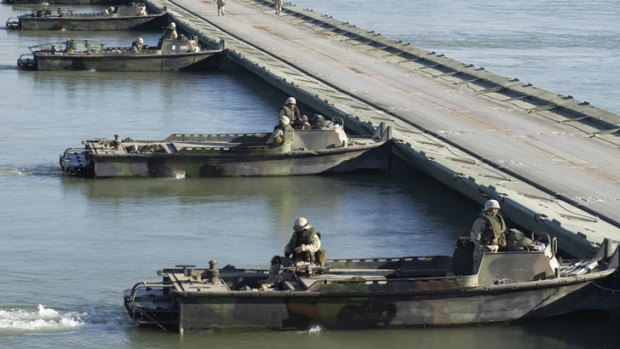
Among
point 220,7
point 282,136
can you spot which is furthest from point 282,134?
point 220,7

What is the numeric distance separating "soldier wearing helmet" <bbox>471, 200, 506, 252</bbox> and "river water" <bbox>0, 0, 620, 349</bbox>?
→ 1.46 m

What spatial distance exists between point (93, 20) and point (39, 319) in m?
56.8

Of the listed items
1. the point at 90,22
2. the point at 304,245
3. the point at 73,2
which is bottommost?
the point at 73,2

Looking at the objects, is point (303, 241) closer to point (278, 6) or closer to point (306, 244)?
point (306, 244)

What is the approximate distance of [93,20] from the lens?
82500mm

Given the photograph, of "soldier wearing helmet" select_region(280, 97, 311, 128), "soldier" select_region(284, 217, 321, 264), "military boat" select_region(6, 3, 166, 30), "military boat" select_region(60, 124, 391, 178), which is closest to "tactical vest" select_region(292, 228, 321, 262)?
"soldier" select_region(284, 217, 321, 264)

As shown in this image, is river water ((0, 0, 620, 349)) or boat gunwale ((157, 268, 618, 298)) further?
river water ((0, 0, 620, 349))

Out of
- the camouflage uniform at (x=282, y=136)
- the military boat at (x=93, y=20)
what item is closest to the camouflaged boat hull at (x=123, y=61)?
the military boat at (x=93, y=20)

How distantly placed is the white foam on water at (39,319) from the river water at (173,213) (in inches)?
1.4

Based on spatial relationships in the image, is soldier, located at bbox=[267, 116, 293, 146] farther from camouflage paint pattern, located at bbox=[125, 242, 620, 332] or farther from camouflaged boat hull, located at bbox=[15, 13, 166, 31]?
camouflaged boat hull, located at bbox=[15, 13, 166, 31]

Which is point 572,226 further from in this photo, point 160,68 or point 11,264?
point 160,68

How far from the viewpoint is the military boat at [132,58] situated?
64125 mm

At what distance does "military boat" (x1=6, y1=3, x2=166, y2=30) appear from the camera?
3236 inches

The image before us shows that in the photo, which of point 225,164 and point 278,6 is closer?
point 225,164
